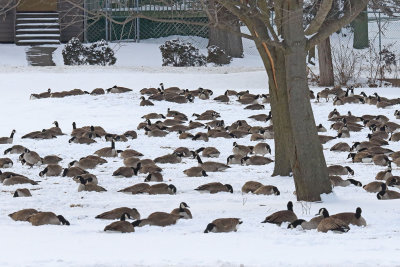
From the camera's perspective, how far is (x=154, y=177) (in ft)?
52.9

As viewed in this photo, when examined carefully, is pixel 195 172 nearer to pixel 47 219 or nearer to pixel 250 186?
pixel 250 186

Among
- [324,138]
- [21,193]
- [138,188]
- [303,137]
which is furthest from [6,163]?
[324,138]

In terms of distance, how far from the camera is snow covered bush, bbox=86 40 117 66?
40469 mm

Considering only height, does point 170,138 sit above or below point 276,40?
below

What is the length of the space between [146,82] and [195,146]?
1153 cm

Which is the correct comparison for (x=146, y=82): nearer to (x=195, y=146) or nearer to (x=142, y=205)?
(x=195, y=146)

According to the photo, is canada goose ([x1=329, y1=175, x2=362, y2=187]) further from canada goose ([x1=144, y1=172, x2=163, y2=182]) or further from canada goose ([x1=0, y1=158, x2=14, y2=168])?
canada goose ([x1=0, y1=158, x2=14, y2=168])

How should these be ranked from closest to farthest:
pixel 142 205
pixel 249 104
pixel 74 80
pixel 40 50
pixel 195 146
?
pixel 142 205
pixel 195 146
pixel 249 104
pixel 74 80
pixel 40 50

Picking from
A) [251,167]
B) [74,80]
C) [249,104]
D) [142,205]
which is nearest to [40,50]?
[74,80]

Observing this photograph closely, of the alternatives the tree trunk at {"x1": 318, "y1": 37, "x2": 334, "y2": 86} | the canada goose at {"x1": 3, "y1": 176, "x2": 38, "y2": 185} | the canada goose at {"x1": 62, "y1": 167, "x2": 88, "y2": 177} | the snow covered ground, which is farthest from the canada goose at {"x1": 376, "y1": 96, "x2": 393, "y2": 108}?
the canada goose at {"x1": 3, "y1": 176, "x2": 38, "y2": 185}

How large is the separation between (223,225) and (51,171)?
6.57m

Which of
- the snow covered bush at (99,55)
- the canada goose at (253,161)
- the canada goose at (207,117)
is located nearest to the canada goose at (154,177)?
the canada goose at (253,161)

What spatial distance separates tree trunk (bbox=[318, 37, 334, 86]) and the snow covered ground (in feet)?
13.6

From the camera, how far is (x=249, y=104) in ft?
88.7
